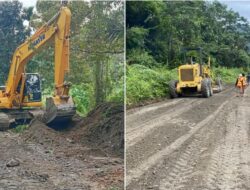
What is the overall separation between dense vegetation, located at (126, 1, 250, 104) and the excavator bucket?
0.78 metres

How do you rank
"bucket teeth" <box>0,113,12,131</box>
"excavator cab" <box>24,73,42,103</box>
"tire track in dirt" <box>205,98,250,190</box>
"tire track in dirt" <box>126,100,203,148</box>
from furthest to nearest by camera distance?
"bucket teeth" <box>0,113,12,131</box> < "excavator cab" <box>24,73,42,103</box> < "tire track in dirt" <box>126,100,203,148</box> < "tire track in dirt" <box>205,98,250,190</box>

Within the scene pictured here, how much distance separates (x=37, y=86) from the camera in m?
3.07

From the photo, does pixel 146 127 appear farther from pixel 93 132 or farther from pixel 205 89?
pixel 205 89

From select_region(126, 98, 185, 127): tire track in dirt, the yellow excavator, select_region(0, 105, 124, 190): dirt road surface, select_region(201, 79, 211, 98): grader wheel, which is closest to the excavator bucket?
the yellow excavator

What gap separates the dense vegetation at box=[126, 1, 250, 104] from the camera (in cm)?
199

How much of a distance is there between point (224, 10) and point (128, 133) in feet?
2.47

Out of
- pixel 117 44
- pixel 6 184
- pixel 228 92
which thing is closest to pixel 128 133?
pixel 117 44

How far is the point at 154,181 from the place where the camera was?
1.89 metres

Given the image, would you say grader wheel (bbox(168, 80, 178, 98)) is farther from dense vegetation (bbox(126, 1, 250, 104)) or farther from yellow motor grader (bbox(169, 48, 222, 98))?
dense vegetation (bbox(126, 1, 250, 104))

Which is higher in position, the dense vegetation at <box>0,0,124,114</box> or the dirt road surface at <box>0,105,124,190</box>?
the dense vegetation at <box>0,0,124,114</box>

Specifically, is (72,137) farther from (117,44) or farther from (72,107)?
(117,44)

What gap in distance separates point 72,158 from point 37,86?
3.13 ft

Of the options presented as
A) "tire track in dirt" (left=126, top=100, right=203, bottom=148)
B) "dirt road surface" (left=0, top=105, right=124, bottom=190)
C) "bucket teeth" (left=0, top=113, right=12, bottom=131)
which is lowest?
"dirt road surface" (left=0, top=105, right=124, bottom=190)

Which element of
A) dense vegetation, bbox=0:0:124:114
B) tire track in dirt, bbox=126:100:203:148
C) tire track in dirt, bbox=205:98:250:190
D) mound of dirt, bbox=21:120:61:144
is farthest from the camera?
mound of dirt, bbox=21:120:61:144
